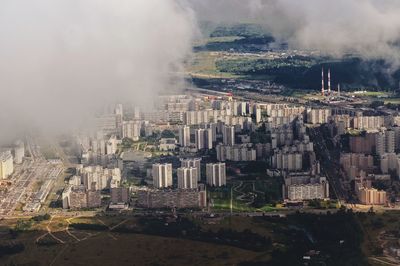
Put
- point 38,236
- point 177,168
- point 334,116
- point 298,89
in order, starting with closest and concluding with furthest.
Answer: point 38,236, point 177,168, point 334,116, point 298,89

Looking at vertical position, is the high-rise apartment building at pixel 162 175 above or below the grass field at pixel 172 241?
above

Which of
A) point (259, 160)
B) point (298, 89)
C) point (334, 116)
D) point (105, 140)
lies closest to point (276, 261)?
point (259, 160)

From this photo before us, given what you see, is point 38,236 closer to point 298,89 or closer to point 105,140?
point 105,140

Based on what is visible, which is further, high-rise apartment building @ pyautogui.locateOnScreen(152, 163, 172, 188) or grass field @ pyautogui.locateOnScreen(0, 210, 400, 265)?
high-rise apartment building @ pyautogui.locateOnScreen(152, 163, 172, 188)

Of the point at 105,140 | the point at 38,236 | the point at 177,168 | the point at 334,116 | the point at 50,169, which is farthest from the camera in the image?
the point at 334,116

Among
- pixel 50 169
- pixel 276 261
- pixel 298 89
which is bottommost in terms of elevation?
pixel 276 261

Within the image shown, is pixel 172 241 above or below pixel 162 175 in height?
below

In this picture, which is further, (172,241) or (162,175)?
(162,175)

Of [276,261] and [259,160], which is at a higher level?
[259,160]

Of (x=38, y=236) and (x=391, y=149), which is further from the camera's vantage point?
(x=391, y=149)

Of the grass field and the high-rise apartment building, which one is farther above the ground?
the high-rise apartment building

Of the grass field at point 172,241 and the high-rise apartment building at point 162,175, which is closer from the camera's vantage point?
the grass field at point 172,241
